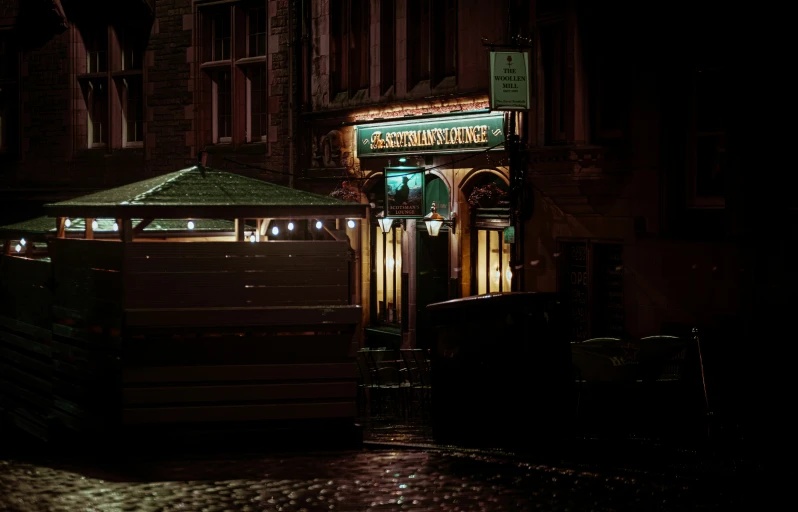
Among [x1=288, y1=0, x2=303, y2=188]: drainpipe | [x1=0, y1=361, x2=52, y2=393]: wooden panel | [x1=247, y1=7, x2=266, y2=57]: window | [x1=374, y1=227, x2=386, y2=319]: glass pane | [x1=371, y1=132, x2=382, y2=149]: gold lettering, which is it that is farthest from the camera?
[x1=247, y1=7, x2=266, y2=57]: window

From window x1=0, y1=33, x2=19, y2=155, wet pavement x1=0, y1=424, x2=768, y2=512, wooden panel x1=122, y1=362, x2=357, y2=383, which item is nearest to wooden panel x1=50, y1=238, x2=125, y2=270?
wooden panel x1=122, y1=362, x2=357, y2=383

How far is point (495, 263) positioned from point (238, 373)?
9.70 meters

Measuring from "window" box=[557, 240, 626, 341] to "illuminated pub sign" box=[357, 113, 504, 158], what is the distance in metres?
2.18

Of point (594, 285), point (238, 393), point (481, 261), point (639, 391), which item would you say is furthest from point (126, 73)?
point (639, 391)

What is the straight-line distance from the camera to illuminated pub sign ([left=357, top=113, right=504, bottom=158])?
19.6m

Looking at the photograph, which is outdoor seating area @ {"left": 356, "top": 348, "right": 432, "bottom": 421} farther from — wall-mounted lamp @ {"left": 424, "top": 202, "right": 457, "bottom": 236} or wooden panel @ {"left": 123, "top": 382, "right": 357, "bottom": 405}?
wall-mounted lamp @ {"left": 424, "top": 202, "right": 457, "bottom": 236}

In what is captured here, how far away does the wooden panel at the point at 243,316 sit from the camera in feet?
35.5

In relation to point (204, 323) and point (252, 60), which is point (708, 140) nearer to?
point (204, 323)

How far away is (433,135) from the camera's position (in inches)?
827

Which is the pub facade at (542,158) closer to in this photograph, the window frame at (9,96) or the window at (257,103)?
the window at (257,103)

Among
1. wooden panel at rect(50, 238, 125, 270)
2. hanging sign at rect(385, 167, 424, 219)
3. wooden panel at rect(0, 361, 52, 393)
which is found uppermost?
hanging sign at rect(385, 167, 424, 219)

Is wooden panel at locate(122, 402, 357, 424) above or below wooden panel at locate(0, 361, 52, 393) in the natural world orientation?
below

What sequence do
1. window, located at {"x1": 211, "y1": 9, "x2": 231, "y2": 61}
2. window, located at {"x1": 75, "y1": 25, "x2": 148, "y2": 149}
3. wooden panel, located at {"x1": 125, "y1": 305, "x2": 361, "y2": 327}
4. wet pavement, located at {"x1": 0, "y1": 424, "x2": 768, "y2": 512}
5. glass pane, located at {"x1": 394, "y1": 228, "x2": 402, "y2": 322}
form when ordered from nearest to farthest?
wet pavement, located at {"x1": 0, "y1": 424, "x2": 768, "y2": 512} < wooden panel, located at {"x1": 125, "y1": 305, "x2": 361, "y2": 327} < glass pane, located at {"x1": 394, "y1": 228, "x2": 402, "y2": 322} < window, located at {"x1": 211, "y1": 9, "x2": 231, "y2": 61} < window, located at {"x1": 75, "y1": 25, "x2": 148, "y2": 149}

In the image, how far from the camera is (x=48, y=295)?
39.6 ft
